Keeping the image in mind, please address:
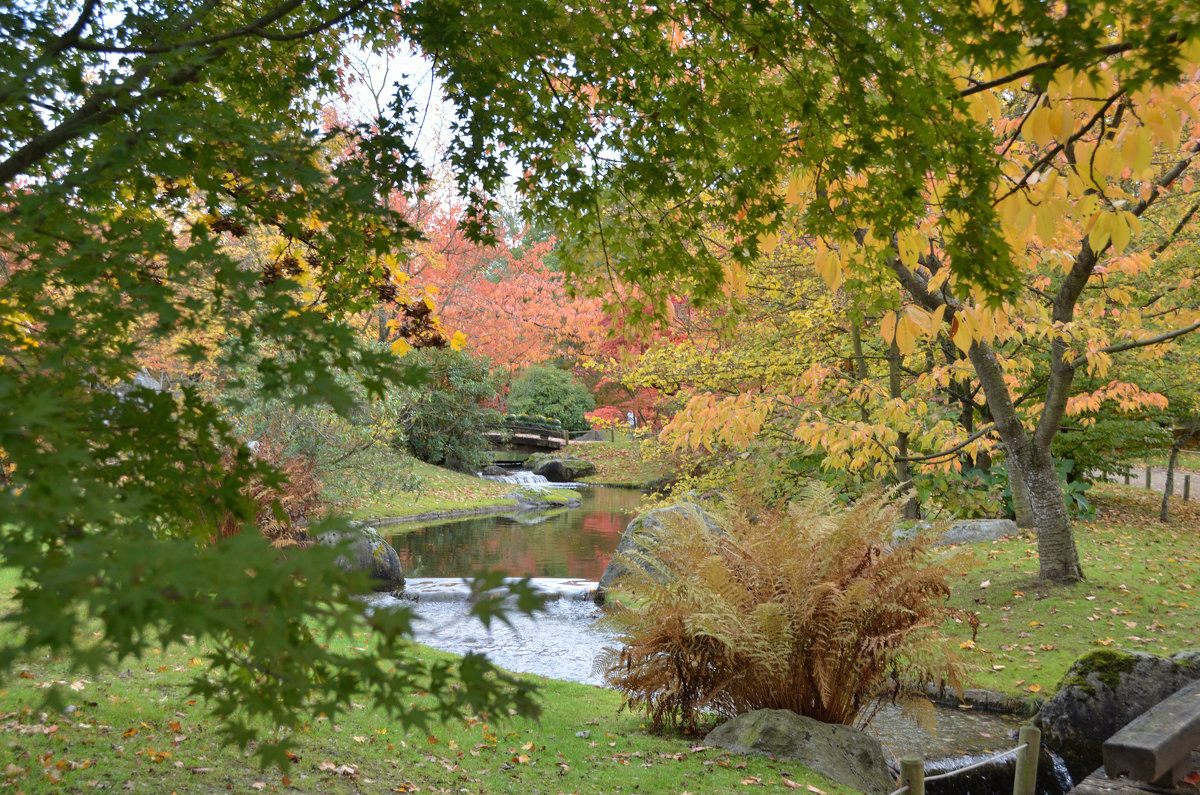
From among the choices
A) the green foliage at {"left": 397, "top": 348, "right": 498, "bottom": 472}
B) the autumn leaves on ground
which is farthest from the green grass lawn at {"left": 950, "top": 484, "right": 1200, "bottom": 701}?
the green foliage at {"left": 397, "top": 348, "right": 498, "bottom": 472}

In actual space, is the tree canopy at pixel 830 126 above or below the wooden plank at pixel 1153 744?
above

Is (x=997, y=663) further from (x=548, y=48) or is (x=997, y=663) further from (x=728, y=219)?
(x=548, y=48)

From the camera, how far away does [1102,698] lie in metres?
5.47

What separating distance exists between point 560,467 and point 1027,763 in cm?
2587

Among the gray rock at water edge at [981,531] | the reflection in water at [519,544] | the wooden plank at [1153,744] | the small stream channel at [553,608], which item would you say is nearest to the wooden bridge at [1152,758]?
the wooden plank at [1153,744]

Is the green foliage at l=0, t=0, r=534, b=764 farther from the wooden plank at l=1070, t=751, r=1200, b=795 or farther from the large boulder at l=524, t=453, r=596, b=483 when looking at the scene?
the large boulder at l=524, t=453, r=596, b=483

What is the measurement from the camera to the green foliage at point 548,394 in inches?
1307

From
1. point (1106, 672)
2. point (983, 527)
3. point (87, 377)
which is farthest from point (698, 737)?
point (983, 527)

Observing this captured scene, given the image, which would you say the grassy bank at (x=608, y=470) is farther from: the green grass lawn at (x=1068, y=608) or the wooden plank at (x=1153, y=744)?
the wooden plank at (x=1153, y=744)

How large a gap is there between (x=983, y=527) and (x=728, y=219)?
10396mm

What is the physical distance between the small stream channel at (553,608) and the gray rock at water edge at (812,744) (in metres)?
0.59

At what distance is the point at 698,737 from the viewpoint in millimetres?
5336

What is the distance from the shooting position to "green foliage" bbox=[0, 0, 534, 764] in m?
1.08

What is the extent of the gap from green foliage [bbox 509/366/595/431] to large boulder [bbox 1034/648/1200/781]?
1088 inches
